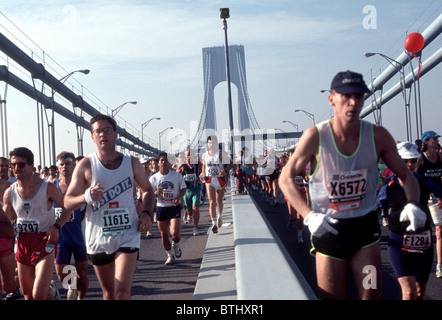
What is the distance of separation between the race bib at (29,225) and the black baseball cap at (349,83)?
11.3ft

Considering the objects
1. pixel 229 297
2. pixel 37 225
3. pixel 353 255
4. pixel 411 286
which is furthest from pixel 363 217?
pixel 37 225

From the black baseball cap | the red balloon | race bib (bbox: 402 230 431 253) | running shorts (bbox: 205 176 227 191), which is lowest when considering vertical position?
race bib (bbox: 402 230 431 253)

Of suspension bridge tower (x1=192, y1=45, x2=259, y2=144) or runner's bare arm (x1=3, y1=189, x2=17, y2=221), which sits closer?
runner's bare arm (x1=3, y1=189, x2=17, y2=221)

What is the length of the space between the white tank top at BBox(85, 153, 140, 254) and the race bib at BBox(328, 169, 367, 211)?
1.81 m

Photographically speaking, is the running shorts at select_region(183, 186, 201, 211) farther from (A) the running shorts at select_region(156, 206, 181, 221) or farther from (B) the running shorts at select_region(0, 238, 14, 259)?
(B) the running shorts at select_region(0, 238, 14, 259)

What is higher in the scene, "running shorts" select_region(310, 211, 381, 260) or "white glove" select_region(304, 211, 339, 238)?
"white glove" select_region(304, 211, 339, 238)

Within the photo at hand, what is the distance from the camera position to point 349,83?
11.1 feet

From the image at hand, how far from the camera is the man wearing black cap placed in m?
3.41

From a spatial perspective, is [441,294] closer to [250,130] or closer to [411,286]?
[411,286]

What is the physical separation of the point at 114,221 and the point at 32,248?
140 cm

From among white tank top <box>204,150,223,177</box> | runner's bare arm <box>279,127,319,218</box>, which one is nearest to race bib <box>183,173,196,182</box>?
white tank top <box>204,150,223,177</box>

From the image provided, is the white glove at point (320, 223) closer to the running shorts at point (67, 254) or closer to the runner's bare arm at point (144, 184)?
the runner's bare arm at point (144, 184)

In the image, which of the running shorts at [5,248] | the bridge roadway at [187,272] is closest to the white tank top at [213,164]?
the bridge roadway at [187,272]

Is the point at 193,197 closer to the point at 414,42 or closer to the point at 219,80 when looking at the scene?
the point at 414,42
